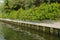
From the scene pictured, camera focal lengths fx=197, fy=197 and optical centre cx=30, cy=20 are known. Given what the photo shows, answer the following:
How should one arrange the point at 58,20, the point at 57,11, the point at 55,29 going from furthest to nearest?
the point at 57,11 → the point at 58,20 → the point at 55,29

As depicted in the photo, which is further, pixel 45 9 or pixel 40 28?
pixel 45 9

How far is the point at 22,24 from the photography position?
35031mm

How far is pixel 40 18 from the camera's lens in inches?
1309

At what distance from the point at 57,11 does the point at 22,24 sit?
6641 millimetres

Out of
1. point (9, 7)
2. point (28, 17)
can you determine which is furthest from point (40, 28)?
point (9, 7)

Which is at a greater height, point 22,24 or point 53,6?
point 53,6

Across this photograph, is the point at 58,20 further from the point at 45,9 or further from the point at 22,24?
the point at 22,24

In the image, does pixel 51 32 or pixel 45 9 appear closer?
pixel 51 32

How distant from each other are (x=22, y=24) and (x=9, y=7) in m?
34.0

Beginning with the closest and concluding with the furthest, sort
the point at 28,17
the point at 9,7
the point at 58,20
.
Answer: the point at 58,20, the point at 28,17, the point at 9,7

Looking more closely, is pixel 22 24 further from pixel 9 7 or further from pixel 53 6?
pixel 9 7

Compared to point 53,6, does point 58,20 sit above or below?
below

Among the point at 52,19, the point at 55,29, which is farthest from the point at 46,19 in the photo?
the point at 55,29

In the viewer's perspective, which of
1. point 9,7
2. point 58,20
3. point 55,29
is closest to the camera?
point 55,29
